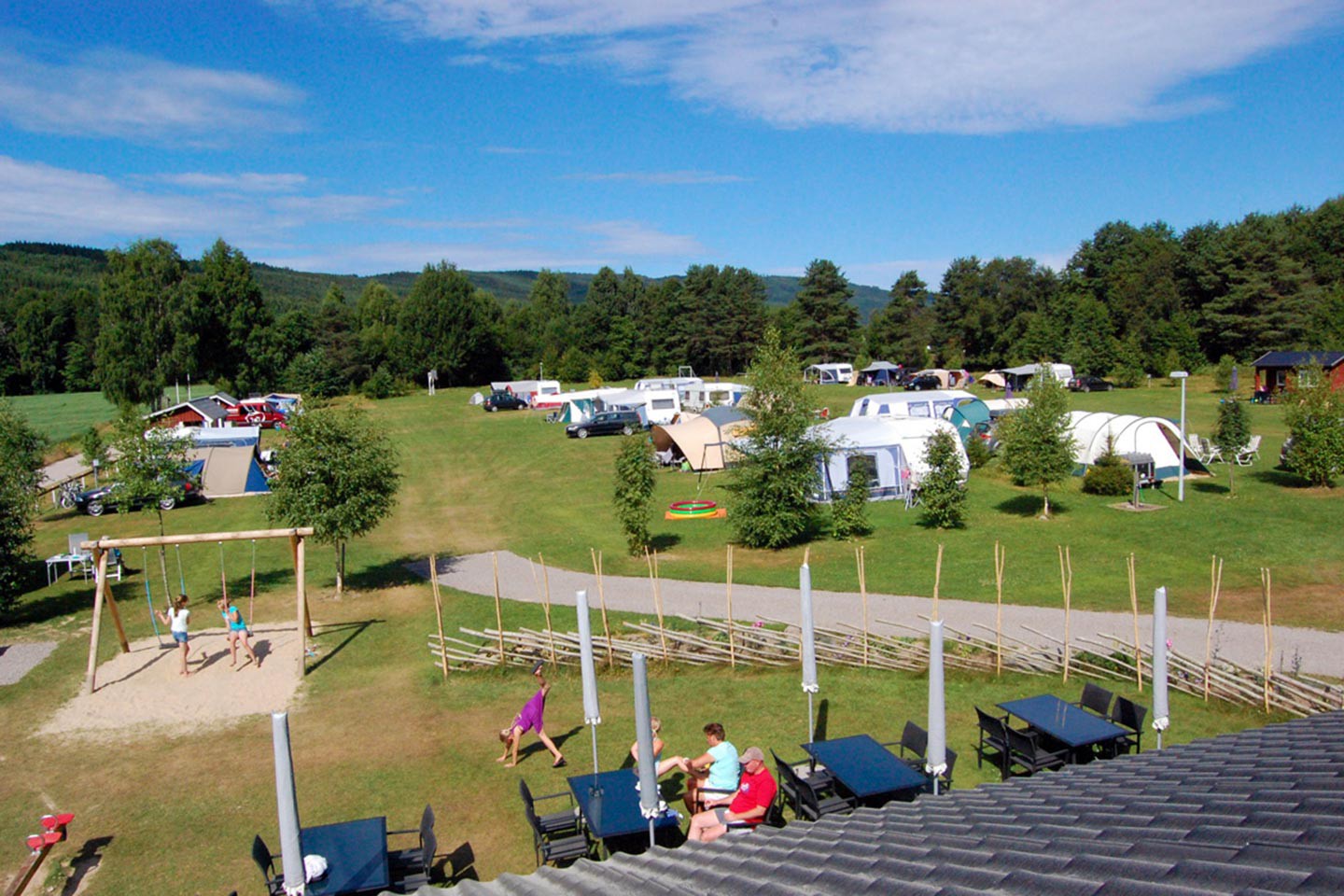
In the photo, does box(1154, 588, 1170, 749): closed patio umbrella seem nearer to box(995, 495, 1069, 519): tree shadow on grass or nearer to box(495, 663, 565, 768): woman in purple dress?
box(495, 663, 565, 768): woman in purple dress

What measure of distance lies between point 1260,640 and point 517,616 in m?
11.3

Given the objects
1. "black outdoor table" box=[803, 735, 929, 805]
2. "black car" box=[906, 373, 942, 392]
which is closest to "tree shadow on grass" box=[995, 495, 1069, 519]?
"black outdoor table" box=[803, 735, 929, 805]

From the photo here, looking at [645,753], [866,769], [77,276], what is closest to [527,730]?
[645,753]

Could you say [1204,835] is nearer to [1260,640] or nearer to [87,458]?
[1260,640]

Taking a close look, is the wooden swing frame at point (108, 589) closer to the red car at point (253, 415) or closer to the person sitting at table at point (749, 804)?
the person sitting at table at point (749, 804)

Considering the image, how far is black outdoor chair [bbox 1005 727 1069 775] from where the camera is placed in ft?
28.3

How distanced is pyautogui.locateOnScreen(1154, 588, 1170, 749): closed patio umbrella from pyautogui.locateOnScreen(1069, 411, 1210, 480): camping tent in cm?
1757

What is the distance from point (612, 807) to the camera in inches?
303

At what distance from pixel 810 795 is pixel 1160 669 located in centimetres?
359

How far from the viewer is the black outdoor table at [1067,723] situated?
28.3ft

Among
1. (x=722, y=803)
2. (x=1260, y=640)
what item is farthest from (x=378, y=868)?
(x=1260, y=640)

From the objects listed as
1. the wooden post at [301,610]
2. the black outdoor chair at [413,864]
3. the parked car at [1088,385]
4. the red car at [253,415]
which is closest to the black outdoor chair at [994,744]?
the black outdoor chair at [413,864]

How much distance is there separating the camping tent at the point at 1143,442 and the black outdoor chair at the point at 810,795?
19.6 m

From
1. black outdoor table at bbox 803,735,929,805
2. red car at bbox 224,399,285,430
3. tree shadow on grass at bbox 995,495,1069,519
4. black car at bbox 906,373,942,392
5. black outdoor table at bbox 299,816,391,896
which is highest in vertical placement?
black car at bbox 906,373,942,392
